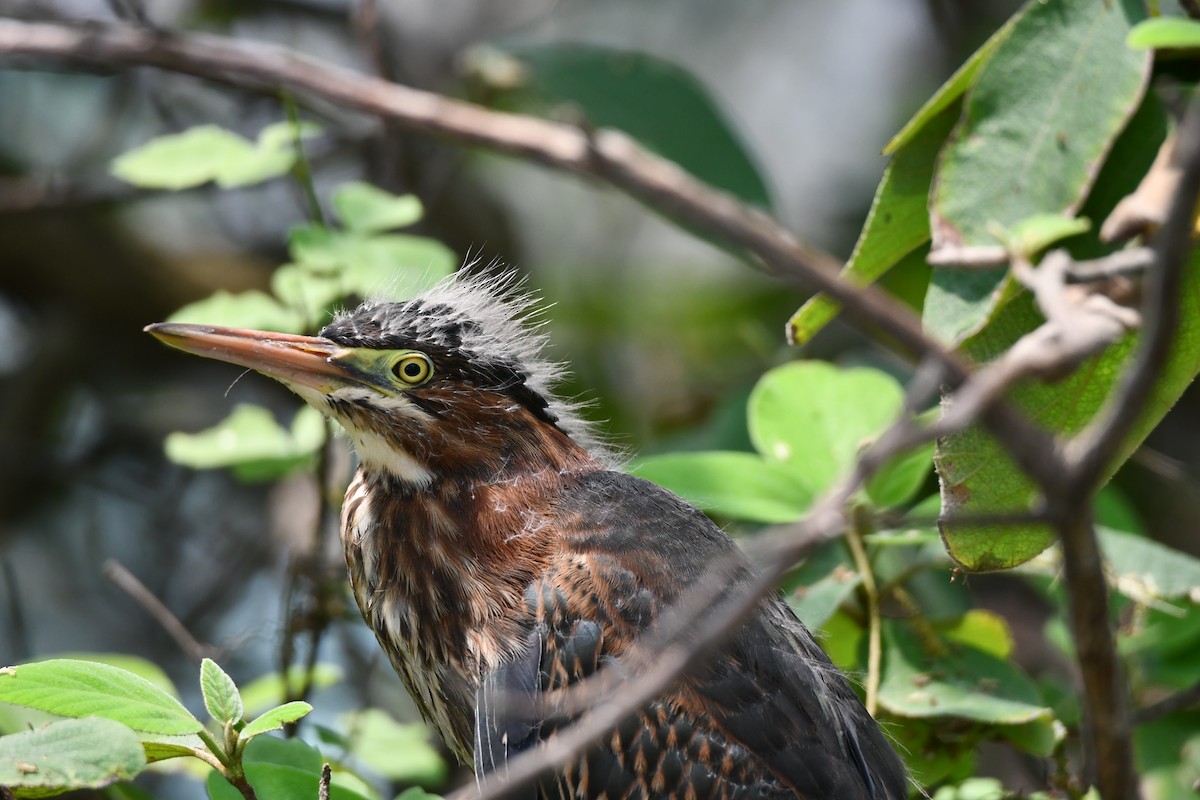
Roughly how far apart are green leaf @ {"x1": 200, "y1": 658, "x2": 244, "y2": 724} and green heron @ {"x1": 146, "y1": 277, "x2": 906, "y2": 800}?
499 mm

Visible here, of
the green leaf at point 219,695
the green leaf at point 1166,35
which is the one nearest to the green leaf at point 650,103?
the green leaf at point 1166,35

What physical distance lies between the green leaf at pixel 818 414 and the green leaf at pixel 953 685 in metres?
0.38

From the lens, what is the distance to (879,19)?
23.6ft

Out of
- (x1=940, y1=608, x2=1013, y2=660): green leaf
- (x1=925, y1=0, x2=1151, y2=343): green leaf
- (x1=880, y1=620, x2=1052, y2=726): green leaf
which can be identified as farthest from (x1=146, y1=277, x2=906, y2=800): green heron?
(x1=925, y1=0, x2=1151, y2=343): green leaf

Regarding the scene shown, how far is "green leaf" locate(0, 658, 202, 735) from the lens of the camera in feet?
4.84

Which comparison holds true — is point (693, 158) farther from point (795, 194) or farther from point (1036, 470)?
point (795, 194)

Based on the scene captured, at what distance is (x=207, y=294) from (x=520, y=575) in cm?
274

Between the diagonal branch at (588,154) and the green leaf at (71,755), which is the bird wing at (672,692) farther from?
the diagonal branch at (588,154)

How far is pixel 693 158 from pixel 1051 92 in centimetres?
148

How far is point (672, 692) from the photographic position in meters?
2.06

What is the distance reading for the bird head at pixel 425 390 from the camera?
2248 mm

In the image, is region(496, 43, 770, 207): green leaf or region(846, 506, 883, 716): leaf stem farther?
region(496, 43, 770, 207): green leaf

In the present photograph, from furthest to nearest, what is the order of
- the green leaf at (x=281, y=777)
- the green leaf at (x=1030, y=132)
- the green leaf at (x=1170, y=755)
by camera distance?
the green leaf at (x=1170, y=755) → the green leaf at (x=1030, y=132) → the green leaf at (x=281, y=777)

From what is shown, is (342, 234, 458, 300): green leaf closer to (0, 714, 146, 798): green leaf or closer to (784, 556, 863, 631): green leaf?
(784, 556, 863, 631): green leaf
